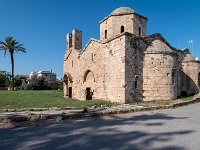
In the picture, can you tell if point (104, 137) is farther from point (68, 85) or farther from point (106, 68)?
point (68, 85)

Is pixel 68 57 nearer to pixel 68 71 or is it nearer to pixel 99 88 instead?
pixel 68 71

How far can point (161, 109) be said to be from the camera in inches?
358

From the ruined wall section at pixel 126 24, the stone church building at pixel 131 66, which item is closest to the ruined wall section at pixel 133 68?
the stone church building at pixel 131 66

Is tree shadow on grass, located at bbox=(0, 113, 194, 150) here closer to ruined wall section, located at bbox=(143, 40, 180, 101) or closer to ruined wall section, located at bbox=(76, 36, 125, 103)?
ruined wall section, located at bbox=(76, 36, 125, 103)

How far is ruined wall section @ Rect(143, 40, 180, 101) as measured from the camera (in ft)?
40.6

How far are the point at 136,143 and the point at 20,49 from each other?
3793cm

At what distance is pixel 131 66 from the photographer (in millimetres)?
12180

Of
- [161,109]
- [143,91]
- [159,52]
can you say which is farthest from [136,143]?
[159,52]

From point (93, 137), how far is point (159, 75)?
376 inches

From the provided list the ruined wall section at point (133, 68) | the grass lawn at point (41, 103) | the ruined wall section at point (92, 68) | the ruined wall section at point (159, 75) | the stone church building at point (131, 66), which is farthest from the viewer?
the ruined wall section at point (92, 68)

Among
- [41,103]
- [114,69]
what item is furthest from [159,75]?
[41,103]

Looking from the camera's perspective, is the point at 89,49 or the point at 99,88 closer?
the point at 99,88

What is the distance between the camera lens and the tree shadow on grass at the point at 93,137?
3723 millimetres

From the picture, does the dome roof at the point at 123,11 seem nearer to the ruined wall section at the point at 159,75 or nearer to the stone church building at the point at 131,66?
the stone church building at the point at 131,66
